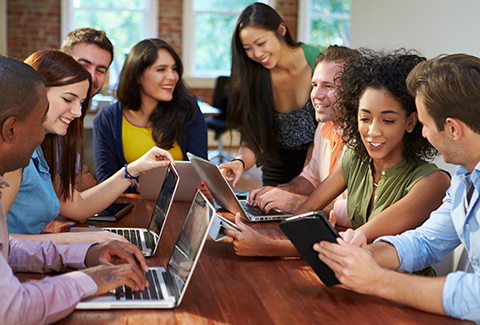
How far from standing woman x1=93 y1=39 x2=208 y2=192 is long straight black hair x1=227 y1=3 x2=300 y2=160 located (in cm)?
29

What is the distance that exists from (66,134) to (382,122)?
1.20 m

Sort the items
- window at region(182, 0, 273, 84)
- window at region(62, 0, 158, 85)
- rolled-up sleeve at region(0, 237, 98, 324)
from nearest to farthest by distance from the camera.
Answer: rolled-up sleeve at region(0, 237, 98, 324)
window at region(62, 0, 158, 85)
window at region(182, 0, 273, 84)

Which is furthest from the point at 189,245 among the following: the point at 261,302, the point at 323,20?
the point at 323,20

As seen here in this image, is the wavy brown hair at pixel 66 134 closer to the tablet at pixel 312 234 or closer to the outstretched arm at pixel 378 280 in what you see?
the tablet at pixel 312 234

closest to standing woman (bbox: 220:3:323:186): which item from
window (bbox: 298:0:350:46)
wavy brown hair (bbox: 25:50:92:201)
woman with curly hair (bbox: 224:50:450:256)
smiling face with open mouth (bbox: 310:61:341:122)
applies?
smiling face with open mouth (bbox: 310:61:341:122)

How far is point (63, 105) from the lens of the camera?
173cm

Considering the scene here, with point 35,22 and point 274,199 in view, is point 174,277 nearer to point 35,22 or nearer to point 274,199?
point 274,199

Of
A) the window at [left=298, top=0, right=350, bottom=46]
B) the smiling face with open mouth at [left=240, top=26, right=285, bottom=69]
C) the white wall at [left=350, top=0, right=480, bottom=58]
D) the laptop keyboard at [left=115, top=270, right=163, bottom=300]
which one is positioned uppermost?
the window at [left=298, top=0, right=350, bottom=46]

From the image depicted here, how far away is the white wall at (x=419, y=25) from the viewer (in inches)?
79.8

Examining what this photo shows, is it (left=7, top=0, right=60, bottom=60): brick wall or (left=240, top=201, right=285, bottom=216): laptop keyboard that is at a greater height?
(left=7, top=0, right=60, bottom=60): brick wall

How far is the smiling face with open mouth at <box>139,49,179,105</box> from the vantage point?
8.79 ft

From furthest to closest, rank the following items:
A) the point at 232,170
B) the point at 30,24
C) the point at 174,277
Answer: the point at 30,24 < the point at 232,170 < the point at 174,277

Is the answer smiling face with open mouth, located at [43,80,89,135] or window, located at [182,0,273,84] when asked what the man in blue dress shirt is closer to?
smiling face with open mouth, located at [43,80,89,135]

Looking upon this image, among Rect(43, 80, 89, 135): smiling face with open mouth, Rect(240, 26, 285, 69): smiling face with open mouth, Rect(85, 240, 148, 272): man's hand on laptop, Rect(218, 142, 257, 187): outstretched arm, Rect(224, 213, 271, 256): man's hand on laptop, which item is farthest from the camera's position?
Rect(240, 26, 285, 69): smiling face with open mouth
